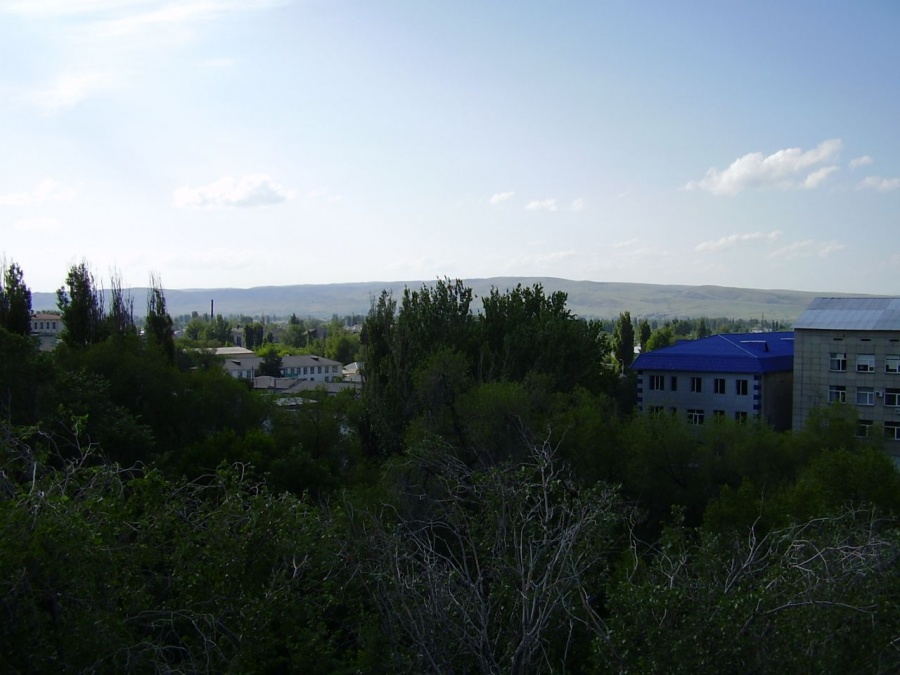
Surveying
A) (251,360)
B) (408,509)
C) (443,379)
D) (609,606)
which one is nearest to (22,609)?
(609,606)

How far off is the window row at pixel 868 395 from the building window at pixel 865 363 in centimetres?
62

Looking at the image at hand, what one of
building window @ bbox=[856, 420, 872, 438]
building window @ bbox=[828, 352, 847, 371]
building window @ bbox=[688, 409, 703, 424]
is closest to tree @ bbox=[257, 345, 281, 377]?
building window @ bbox=[688, 409, 703, 424]

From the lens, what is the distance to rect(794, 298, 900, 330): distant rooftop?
28.9 m

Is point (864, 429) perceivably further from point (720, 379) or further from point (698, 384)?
point (698, 384)

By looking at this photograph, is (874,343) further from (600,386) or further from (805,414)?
(600,386)

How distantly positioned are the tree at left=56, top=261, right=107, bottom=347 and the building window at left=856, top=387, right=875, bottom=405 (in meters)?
26.8

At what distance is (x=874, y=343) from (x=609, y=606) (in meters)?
24.1

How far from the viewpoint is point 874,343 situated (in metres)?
28.9

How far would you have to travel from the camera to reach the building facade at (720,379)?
31.6 metres

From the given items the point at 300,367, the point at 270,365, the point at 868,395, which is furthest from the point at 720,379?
the point at 300,367

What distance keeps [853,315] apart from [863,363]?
177 centimetres

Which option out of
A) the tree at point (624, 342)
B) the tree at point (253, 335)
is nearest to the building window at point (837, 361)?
the tree at point (624, 342)

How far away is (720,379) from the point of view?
1270 inches

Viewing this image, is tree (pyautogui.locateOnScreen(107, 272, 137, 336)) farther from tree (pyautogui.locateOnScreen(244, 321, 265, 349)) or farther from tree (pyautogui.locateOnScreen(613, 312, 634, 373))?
tree (pyautogui.locateOnScreen(244, 321, 265, 349))
